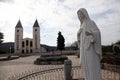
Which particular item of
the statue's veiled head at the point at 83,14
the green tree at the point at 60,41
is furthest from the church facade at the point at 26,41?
the statue's veiled head at the point at 83,14

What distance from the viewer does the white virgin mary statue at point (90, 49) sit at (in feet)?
17.1

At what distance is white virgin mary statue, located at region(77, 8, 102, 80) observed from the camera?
17.1 feet

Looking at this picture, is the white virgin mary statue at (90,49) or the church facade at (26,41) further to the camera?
the church facade at (26,41)

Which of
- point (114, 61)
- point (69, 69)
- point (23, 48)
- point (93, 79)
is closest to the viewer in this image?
point (93, 79)

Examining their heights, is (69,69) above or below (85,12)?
below

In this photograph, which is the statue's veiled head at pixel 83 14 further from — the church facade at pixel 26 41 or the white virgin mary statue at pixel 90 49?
the church facade at pixel 26 41

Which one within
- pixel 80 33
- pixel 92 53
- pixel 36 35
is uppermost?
pixel 36 35

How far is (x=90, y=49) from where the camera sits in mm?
5254

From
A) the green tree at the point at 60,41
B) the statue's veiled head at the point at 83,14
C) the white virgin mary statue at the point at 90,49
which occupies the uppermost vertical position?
the green tree at the point at 60,41

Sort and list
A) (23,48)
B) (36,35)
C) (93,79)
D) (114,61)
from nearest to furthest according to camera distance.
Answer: (93,79)
(114,61)
(36,35)
(23,48)

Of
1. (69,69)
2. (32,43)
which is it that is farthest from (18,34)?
(69,69)

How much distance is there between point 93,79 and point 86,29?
47.5 inches

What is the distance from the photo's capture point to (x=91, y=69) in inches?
206

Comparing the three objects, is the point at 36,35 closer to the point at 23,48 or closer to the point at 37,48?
the point at 37,48
